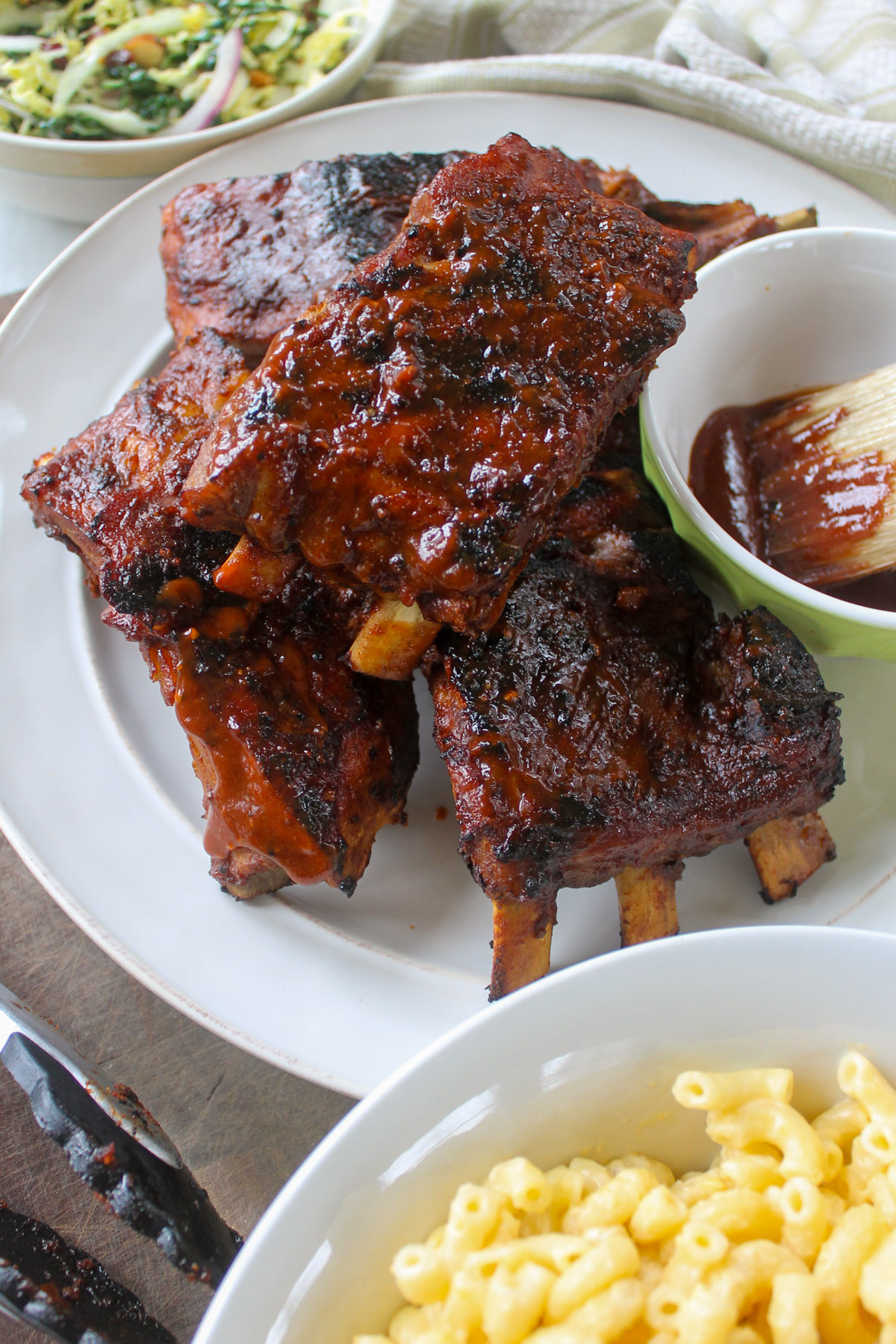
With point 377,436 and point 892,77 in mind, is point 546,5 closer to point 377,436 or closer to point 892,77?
point 892,77

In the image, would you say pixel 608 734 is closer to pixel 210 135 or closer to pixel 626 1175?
pixel 626 1175

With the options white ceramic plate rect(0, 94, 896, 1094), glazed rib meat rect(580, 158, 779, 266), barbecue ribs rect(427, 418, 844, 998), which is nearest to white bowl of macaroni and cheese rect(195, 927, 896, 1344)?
barbecue ribs rect(427, 418, 844, 998)

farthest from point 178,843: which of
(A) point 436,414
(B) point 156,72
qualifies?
(B) point 156,72

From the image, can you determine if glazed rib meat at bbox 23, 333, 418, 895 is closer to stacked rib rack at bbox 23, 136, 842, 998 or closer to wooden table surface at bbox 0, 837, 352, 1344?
stacked rib rack at bbox 23, 136, 842, 998

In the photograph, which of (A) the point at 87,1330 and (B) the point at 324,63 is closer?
(A) the point at 87,1330

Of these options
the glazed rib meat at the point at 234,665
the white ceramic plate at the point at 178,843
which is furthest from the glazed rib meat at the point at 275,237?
the white ceramic plate at the point at 178,843

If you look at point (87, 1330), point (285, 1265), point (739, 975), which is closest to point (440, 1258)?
point (285, 1265)
